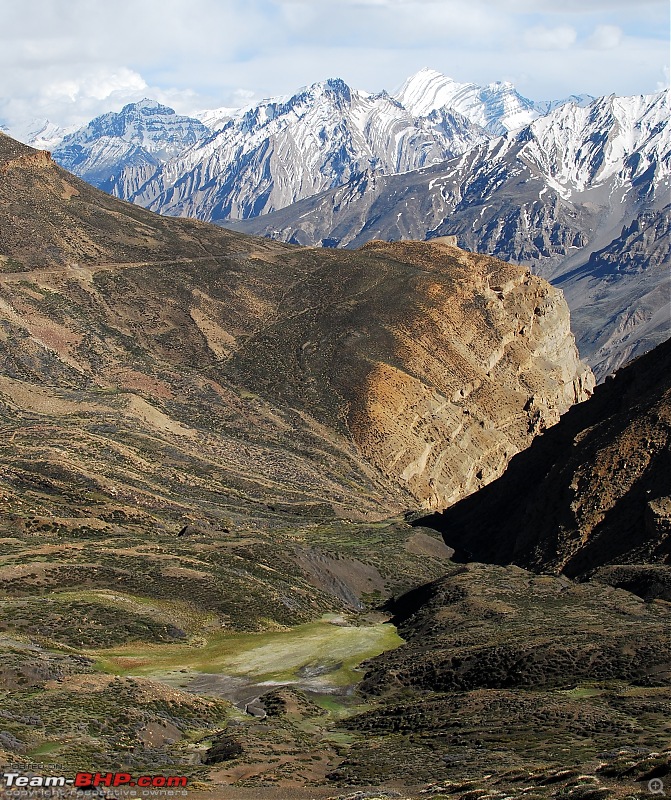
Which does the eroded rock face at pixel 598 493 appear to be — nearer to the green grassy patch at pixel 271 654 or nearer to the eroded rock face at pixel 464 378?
the green grassy patch at pixel 271 654

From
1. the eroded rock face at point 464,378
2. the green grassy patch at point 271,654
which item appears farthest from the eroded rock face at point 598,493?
the eroded rock face at point 464,378

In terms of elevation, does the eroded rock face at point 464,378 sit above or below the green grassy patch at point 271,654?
above

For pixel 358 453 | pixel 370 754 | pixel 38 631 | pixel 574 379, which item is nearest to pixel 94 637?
pixel 38 631

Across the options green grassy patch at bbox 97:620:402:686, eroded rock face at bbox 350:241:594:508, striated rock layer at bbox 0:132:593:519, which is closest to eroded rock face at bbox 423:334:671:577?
green grassy patch at bbox 97:620:402:686

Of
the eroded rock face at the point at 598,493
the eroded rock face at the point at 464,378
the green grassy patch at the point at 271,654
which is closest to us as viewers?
the green grassy patch at the point at 271,654

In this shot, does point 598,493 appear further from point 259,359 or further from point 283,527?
point 259,359

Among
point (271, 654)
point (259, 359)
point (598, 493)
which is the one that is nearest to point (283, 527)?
point (598, 493)
